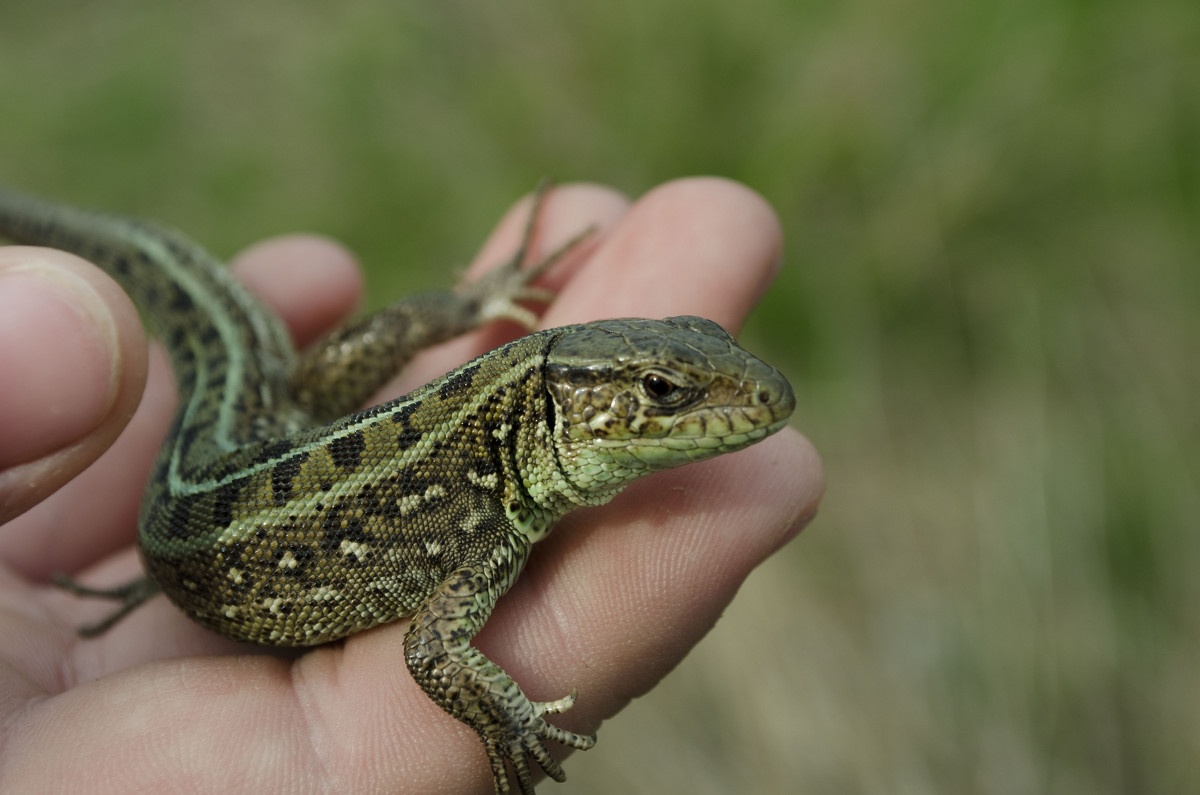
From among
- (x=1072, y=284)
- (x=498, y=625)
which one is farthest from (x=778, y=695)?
(x=1072, y=284)

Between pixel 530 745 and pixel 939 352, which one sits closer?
pixel 530 745

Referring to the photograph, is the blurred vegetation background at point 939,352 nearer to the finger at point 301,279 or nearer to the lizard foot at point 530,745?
the finger at point 301,279

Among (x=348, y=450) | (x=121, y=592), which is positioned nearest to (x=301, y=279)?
(x=121, y=592)

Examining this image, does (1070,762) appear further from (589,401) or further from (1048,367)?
(589,401)

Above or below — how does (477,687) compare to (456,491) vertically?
below

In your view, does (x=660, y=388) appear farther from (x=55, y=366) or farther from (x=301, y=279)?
(x=301, y=279)

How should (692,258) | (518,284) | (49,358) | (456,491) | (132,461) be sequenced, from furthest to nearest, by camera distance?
(518,284)
(132,461)
(692,258)
(456,491)
(49,358)

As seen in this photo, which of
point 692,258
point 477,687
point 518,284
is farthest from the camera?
point 518,284

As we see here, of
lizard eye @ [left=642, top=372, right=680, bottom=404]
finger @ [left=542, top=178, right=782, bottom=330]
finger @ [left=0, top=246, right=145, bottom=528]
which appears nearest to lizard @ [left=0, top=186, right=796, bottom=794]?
lizard eye @ [left=642, top=372, right=680, bottom=404]
